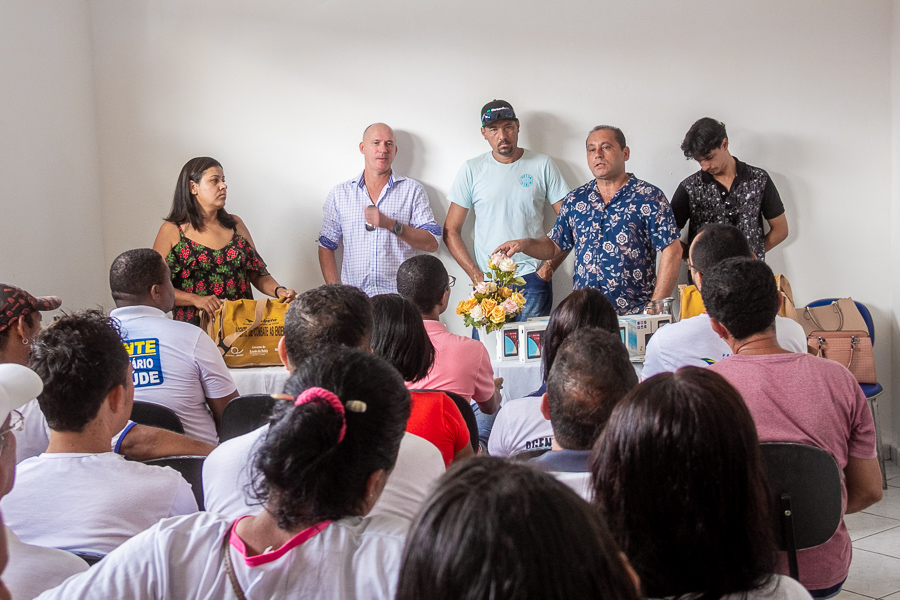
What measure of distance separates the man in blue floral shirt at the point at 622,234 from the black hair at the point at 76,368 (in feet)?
8.51

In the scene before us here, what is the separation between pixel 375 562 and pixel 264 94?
428 centimetres

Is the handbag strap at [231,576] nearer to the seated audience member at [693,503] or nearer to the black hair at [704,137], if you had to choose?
the seated audience member at [693,503]

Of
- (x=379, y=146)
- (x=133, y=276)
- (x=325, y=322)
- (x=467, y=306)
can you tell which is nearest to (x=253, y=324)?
(x=133, y=276)

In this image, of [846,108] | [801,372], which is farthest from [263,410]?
[846,108]

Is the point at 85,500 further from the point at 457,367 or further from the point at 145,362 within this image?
the point at 457,367

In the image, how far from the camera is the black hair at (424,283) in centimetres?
287

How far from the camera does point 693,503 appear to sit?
96 cm

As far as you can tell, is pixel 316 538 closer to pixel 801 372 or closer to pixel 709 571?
pixel 709 571

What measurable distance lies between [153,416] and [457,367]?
997mm

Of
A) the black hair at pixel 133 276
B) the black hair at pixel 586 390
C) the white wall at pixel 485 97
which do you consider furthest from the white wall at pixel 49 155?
the black hair at pixel 586 390

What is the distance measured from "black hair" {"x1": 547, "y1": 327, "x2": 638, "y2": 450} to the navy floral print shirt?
8.23ft

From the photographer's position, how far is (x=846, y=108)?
4598mm

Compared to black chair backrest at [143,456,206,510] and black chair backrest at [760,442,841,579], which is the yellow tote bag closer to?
black chair backrest at [143,456,206,510]

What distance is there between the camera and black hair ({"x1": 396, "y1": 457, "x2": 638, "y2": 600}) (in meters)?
0.58
